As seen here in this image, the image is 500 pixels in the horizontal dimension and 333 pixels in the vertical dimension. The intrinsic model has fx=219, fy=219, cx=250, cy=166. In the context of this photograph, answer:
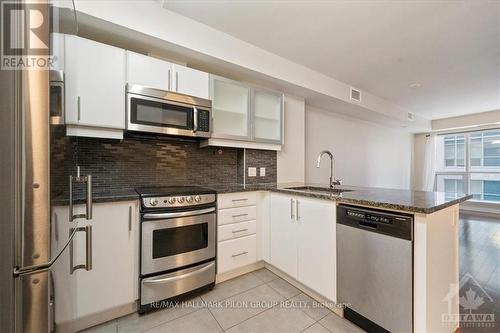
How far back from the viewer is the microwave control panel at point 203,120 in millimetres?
2156

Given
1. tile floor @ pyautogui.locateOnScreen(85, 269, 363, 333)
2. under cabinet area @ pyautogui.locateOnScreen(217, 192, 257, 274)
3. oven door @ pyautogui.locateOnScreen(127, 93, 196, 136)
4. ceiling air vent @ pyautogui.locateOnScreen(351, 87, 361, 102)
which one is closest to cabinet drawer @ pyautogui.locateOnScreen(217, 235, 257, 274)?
under cabinet area @ pyautogui.locateOnScreen(217, 192, 257, 274)

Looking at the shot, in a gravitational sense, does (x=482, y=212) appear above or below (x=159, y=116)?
below

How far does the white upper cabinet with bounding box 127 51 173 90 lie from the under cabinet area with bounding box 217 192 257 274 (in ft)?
3.81

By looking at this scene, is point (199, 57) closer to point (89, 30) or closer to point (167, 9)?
point (167, 9)

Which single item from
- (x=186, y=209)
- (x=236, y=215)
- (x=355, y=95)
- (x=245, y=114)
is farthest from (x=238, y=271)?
(x=355, y=95)

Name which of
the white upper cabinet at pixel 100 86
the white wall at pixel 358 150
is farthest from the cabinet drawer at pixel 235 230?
the white wall at pixel 358 150

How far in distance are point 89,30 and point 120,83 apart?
1.65 feet

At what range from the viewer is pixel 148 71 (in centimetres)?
189

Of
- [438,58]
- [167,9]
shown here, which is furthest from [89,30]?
[438,58]

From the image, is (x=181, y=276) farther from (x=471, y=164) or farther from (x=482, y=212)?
(x=471, y=164)

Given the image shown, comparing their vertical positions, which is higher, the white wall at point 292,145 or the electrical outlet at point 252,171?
the white wall at point 292,145

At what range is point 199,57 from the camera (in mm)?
2148

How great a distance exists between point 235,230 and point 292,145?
159 cm

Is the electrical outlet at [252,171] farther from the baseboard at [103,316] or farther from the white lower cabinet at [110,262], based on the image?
the baseboard at [103,316]
